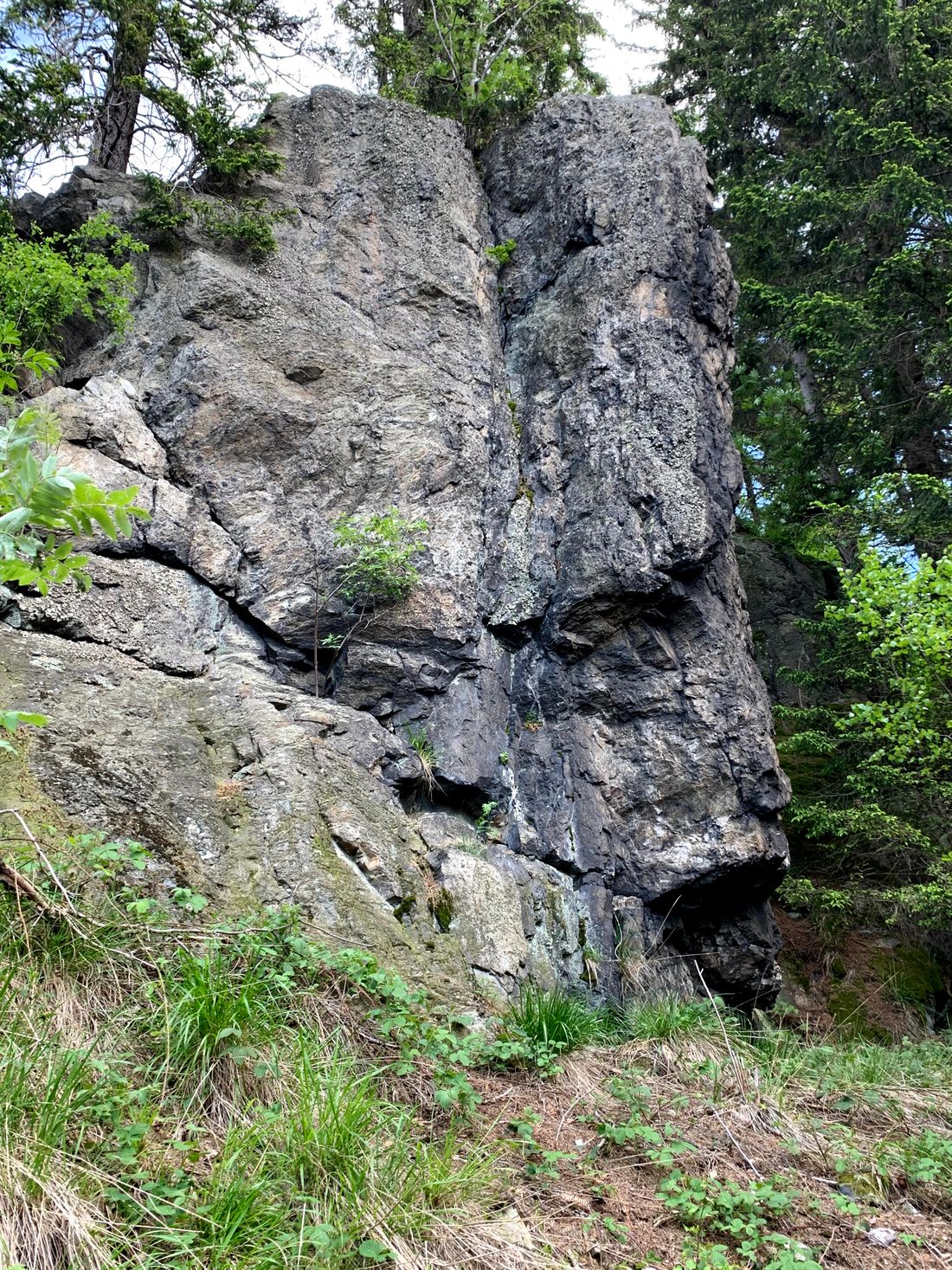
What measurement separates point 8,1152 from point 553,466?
7041mm

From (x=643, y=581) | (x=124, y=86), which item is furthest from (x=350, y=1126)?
(x=124, y=86)

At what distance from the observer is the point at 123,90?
9.28 metres

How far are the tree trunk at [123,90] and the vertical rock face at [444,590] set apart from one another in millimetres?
1072

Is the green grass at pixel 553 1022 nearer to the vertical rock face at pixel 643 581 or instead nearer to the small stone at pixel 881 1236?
the vertical rock face at pixel 643 581

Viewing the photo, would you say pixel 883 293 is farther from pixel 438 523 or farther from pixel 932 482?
pixel 438 523

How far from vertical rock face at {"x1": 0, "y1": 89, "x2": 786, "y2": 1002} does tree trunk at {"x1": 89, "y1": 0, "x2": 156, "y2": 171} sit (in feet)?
3.52

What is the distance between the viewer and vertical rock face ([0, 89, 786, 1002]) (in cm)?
548

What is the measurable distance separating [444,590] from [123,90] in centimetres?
698

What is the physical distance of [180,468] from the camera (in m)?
7.24

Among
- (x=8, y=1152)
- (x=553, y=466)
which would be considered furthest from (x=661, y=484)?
(x=8, y=1152)

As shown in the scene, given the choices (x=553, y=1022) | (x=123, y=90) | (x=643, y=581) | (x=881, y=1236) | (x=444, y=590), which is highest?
(x=123, y=90)

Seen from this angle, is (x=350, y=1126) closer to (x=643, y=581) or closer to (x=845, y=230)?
(x=643, y=581)

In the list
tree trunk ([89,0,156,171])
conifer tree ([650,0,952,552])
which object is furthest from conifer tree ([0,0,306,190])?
conifer tree ([650,0,952,552])

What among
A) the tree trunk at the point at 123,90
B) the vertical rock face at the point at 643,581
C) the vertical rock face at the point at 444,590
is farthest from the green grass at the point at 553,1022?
the tree trunk at the point at 123,90
